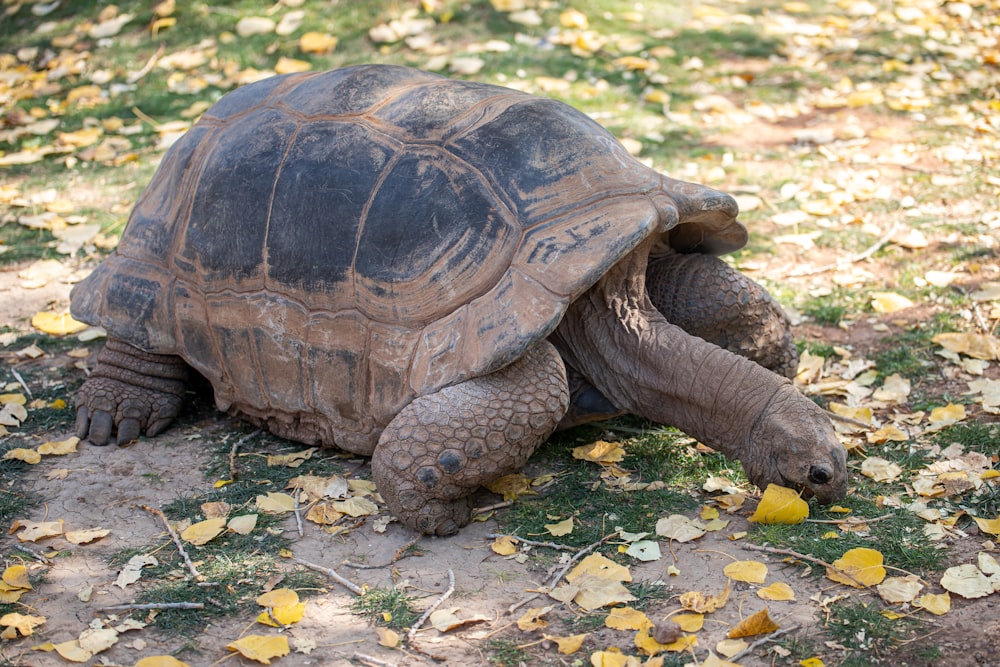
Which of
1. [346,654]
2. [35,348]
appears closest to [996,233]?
[346,654]

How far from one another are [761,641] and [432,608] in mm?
852

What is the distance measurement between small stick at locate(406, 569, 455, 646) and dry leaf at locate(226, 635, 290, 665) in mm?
309

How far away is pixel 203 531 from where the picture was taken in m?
3.10

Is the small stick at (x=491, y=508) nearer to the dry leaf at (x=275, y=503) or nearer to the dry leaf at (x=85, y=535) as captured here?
the dry leaf at (x=275, y=503)

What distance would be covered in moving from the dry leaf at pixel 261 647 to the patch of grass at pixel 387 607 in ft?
0.80

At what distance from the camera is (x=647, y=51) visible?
7504mm

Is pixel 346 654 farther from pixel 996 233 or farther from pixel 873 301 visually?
pixel 996 233

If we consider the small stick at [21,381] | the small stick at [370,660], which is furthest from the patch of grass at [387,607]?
the small stick at [21,381]

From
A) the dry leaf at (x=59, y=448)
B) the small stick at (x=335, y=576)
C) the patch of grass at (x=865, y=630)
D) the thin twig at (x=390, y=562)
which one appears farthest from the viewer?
the dry leaf at (x=59, y=448)

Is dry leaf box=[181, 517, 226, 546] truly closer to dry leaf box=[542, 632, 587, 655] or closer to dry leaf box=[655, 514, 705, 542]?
dry leaf box=[542, 632, 587, 655]

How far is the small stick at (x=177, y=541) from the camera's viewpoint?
9.43 feet

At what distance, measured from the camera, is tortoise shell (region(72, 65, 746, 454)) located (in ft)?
10.2

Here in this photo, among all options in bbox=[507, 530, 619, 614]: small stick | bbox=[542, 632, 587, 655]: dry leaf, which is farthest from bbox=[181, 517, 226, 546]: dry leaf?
bbox=[542, 632, 587, 655]: dry leaf

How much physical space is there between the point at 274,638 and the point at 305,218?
142cm
